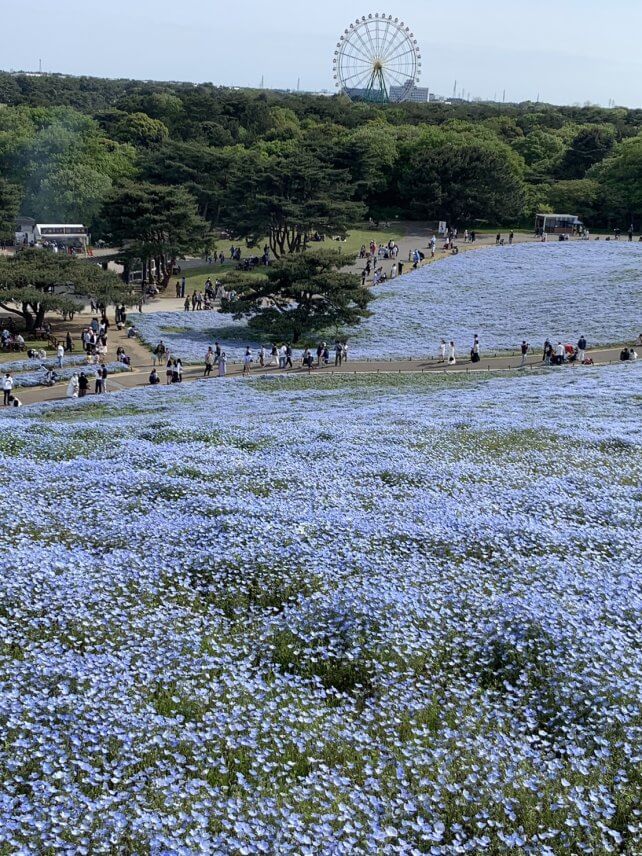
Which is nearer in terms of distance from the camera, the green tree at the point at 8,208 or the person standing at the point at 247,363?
the person standing at the point at 247,363

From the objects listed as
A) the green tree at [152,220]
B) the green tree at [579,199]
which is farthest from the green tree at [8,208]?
the green tree at [579,199]

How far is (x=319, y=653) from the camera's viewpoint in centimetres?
1103

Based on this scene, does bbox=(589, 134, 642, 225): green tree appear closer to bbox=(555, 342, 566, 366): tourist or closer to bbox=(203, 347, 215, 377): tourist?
bbox=(555, 342, 566, 366): tourist

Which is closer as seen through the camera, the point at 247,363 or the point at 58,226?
the point at 247,363

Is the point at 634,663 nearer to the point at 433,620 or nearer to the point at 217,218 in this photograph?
the point at 433,620

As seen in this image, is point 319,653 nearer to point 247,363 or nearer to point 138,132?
point 247,363

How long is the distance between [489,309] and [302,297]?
47.0 ft

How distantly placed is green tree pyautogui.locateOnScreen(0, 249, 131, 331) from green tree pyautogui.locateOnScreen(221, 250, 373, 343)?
282 inches

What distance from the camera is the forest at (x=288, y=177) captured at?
218ft

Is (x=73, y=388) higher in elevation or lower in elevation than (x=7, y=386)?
lower

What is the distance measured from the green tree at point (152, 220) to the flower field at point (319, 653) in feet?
139

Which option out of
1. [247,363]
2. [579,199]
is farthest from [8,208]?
[579,199]

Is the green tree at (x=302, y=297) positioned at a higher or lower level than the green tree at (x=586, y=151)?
lower

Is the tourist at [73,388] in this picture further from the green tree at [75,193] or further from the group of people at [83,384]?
the green tree at [75,193]
